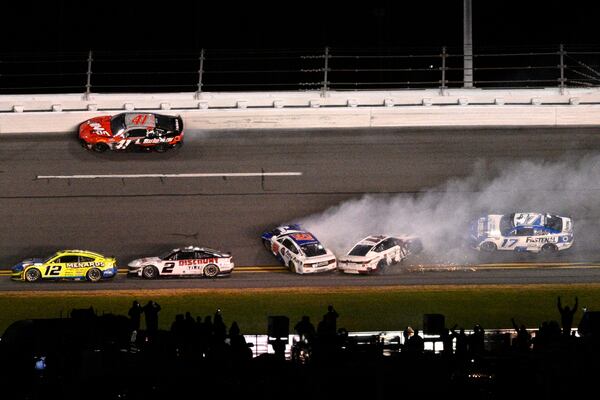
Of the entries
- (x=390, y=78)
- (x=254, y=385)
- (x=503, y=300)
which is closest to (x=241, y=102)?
(x=390, y=78)

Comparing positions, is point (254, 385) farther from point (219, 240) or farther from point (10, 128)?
point (10, 128)

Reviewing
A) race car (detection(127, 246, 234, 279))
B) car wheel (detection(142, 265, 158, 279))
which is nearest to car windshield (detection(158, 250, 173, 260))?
race car (detection(127, 246, 234, 279))

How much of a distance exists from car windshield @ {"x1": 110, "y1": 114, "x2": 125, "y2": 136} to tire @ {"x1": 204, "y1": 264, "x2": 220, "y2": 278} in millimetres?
5893

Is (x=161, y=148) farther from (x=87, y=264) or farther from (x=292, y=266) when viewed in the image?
(x=292, y=266)

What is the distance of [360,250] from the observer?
2736 centimetres

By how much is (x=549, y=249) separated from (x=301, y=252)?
731 centimetres

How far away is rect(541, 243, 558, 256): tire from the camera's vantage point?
2786 centimetres

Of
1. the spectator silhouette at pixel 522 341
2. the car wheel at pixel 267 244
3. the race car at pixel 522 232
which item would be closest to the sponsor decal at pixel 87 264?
the car wheel at pixel 267 244

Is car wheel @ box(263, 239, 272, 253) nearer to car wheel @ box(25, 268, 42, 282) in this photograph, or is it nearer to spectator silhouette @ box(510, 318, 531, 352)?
car wheel @ box(25, 268, 42, 282)

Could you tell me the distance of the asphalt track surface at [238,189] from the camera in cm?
2752

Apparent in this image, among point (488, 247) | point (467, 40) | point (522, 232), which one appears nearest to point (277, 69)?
point (467, 40)

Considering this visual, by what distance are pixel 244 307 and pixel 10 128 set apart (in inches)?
459

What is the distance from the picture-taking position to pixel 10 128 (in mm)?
31688

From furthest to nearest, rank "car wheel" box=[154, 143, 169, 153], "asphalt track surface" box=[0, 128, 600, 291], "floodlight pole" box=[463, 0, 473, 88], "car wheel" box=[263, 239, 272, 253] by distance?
1. "floodlight pole" box=[463, 0, 473, 88]
2. "car wheel" box=[154, 143, 169, 153]
3. "car wheel" box=[263, 239, 272, 253]
4. "asphalt track surface" box=[0, 128, 600, 291]
